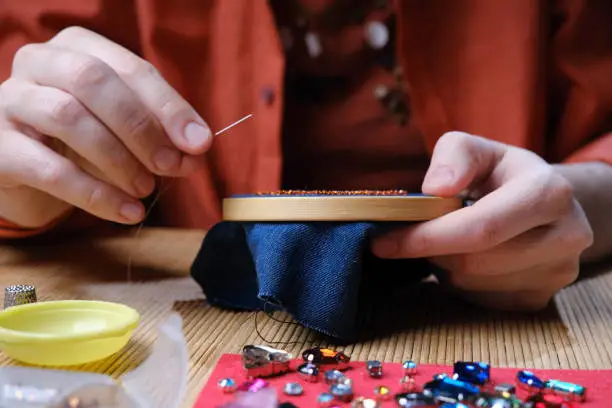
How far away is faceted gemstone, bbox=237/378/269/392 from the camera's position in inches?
16.7

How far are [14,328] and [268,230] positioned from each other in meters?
0.21

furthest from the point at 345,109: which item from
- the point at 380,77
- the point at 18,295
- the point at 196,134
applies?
the point at 18,295

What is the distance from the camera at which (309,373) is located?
447 millimetres

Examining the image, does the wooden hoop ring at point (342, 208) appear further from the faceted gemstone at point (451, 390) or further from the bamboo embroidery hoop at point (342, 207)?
the faceted gemstone at point (451, 390)

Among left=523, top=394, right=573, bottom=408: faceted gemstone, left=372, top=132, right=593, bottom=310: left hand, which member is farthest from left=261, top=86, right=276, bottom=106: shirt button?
left=523, top=394, right=573, bottom=408: faceted gemstone

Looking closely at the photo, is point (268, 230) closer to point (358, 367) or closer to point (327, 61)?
point (358, 367)

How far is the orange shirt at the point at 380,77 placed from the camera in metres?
0.94

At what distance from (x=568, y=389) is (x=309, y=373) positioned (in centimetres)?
17

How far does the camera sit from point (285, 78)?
979 millimetres

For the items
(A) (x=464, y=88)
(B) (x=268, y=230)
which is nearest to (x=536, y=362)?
(B) (x=268, y=230)

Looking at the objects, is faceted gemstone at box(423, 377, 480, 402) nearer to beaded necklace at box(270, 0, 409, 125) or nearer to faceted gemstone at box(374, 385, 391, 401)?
faceted gemstone at box(374, 385, 391, 401)

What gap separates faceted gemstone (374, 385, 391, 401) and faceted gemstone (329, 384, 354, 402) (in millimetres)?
17

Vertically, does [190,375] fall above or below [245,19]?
below

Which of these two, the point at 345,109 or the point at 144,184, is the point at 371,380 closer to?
the point at 144,184
